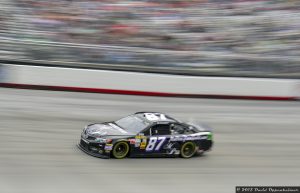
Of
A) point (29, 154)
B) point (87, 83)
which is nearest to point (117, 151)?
point (29, 154)

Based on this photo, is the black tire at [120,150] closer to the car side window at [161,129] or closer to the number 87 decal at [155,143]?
the number 87 decal at [155,143]

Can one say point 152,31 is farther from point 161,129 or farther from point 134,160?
point 134,160

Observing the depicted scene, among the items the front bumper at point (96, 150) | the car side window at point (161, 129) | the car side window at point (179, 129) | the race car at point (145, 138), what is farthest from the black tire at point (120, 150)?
the car side window at point (179, 129)

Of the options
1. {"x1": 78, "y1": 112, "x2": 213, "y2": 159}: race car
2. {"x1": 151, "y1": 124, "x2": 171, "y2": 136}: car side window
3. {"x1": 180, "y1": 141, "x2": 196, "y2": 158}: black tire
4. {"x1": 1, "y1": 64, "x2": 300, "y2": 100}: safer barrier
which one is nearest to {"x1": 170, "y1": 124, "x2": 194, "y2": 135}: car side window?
{"x1": 78, "y1": 112, "x2": 213, "y2": 159}: race car

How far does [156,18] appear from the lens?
80.9ft

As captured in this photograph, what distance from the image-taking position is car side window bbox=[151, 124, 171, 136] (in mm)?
12531

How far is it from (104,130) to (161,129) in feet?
4.80

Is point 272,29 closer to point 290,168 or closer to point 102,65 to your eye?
point 102,65

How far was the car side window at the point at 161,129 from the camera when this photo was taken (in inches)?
493

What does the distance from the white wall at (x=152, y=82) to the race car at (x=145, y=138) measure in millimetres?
7707

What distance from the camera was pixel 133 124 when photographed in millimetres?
12773

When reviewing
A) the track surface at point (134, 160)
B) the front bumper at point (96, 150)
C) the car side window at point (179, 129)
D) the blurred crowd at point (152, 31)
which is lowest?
the track surface at point (134, 160)

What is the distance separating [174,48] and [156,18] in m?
2.20

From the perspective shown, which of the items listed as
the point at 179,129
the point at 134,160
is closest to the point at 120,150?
the point at 134,160
